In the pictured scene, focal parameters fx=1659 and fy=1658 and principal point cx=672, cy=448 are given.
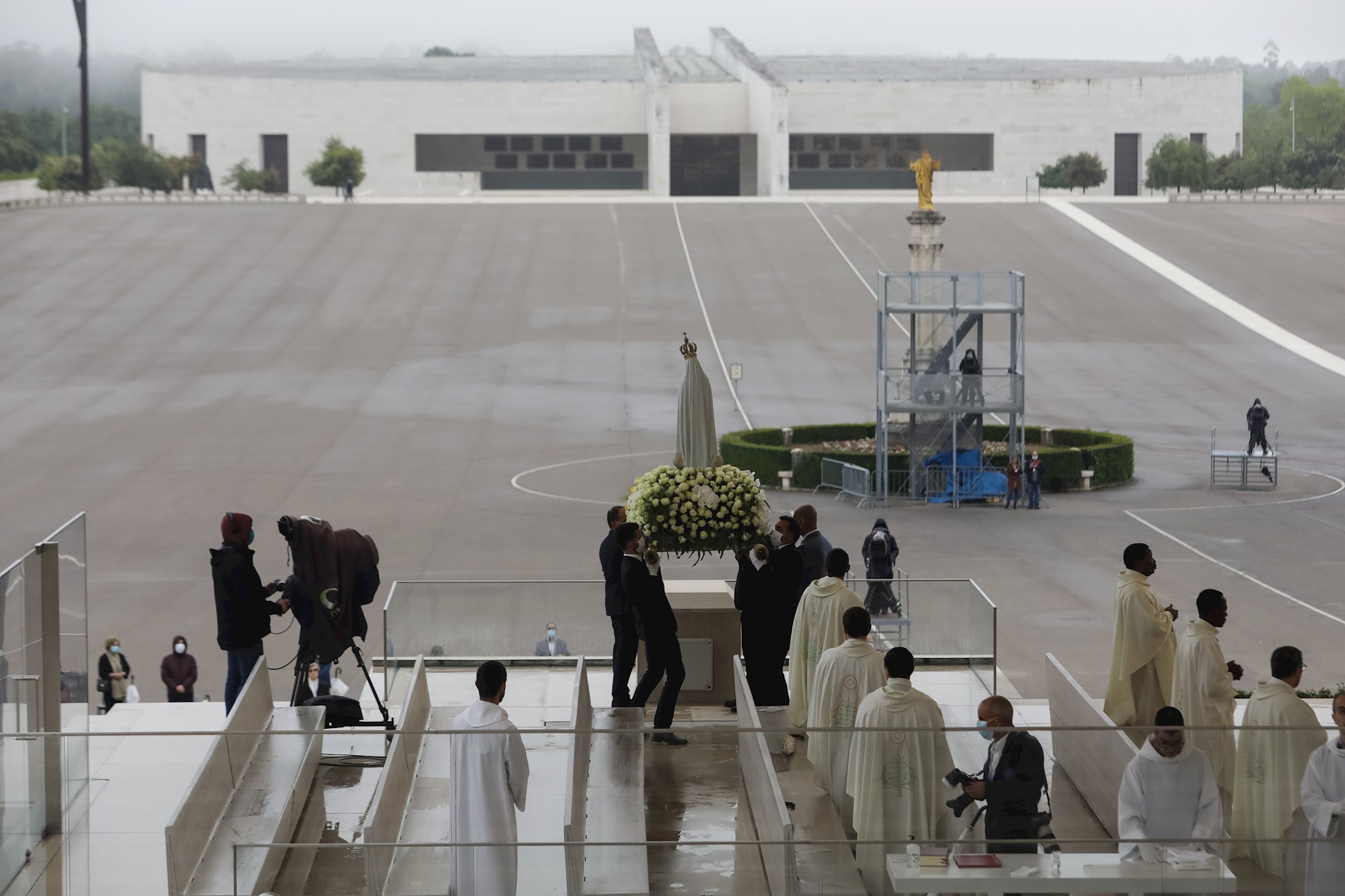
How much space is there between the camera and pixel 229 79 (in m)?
99.6

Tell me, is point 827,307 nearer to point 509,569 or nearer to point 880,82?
point 509,569

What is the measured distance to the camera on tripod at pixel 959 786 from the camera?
8.13 m

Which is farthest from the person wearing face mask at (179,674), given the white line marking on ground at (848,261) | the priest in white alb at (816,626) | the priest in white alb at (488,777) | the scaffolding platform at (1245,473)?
the white line marking on ground at (848,261)

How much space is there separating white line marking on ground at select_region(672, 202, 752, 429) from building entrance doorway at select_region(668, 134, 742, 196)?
99.1 feet

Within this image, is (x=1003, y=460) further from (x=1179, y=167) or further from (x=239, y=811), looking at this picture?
(x=1179, y=167)

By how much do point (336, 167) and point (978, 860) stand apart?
89673mm

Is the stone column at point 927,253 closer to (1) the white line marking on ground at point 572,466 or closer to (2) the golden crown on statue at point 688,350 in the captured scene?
(1) the white line marking on ground at point 572,466

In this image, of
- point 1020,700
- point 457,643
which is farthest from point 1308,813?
point 457,643

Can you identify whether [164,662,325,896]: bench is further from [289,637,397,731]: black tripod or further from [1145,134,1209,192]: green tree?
[1145,134,1209,192]: green tree

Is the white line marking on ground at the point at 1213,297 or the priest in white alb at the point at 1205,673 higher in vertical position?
the white line marking on ground at the point at 1213,297

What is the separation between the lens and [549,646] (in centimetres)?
1395

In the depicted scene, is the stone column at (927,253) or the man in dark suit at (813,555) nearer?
the man in dark suit at (813,555)

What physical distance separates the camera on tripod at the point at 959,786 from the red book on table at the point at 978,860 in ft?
2.45

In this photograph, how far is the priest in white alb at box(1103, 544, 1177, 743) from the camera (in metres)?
11.2
